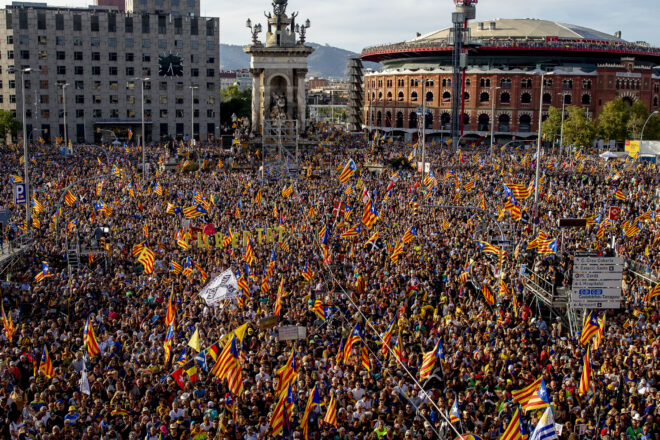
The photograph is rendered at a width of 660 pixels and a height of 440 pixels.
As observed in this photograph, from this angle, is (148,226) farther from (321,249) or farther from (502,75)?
(502,75)

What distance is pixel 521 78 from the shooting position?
10962 centimetres

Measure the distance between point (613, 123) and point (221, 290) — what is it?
76.6 metres

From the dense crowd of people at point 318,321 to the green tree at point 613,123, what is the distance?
44.8m

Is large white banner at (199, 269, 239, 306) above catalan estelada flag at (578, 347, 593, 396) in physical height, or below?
above

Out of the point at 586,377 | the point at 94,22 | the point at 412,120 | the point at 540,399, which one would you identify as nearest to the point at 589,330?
the point at 586,377

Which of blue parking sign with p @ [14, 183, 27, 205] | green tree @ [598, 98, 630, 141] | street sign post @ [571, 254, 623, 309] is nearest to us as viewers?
street sign post @ [571, 254, 623, 309]

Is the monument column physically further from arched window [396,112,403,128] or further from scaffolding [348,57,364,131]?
scaffolding [348,57,364,131]

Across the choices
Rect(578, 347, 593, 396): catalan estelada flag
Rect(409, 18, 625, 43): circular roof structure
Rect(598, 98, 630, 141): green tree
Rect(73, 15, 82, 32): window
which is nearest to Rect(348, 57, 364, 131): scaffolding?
Rect(409, 18, 625, 43): circular roof structure

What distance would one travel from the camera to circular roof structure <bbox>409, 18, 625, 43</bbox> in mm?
119375

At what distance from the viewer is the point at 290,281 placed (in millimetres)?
27859

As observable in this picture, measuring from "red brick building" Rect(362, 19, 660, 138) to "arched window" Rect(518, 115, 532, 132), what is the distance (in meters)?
0.15

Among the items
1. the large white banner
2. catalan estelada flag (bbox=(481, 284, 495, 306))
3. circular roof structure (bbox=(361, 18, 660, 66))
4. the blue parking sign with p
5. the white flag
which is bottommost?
the white flag

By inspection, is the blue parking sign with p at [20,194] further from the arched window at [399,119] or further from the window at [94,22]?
the arched window at [399,119]

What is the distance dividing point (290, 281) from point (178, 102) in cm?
8639
